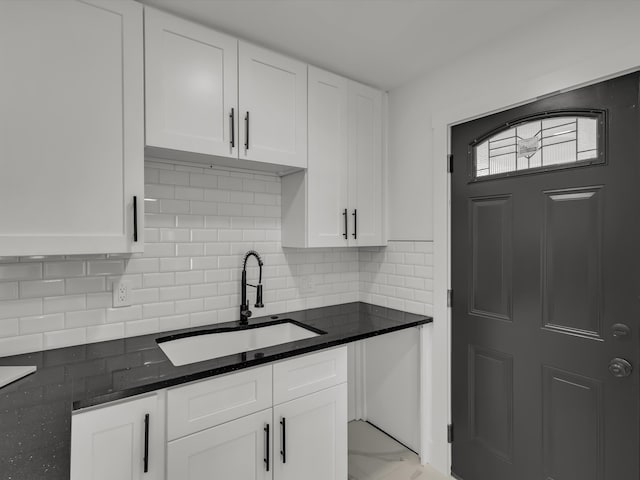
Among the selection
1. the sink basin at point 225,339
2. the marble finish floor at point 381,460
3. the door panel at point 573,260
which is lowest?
the marble finish floor at point 381,460

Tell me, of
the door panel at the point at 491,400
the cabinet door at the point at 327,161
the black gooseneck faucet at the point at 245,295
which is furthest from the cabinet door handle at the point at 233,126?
the door panel at the point at 491,400

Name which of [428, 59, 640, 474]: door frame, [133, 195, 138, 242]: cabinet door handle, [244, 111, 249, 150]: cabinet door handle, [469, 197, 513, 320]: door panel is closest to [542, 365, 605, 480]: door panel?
[469, 197, 513, 320]: door panel

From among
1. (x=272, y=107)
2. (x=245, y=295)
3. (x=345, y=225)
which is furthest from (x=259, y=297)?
(x=272, y=107)

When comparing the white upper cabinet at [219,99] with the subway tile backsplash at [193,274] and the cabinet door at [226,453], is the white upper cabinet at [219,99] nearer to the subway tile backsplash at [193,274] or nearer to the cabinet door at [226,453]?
the subway tile backsplash at [193,274]

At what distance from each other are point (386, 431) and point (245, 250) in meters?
1.70

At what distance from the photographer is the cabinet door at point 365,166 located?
2312mm

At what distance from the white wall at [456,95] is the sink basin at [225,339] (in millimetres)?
910

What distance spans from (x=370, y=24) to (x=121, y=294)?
6.06ft

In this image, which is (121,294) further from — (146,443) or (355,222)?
(355,222)

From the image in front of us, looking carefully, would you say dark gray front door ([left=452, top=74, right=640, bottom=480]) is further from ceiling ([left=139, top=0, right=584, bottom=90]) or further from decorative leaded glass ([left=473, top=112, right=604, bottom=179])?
ceiling ([left=139, top=0, right=584, bottom=90])

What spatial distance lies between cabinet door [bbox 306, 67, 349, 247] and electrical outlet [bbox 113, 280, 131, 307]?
3.32 feet

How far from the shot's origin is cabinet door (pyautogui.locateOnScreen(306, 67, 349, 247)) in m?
2.11

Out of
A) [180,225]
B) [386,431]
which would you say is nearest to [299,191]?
[180,225]

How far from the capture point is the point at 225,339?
6.62 ft
